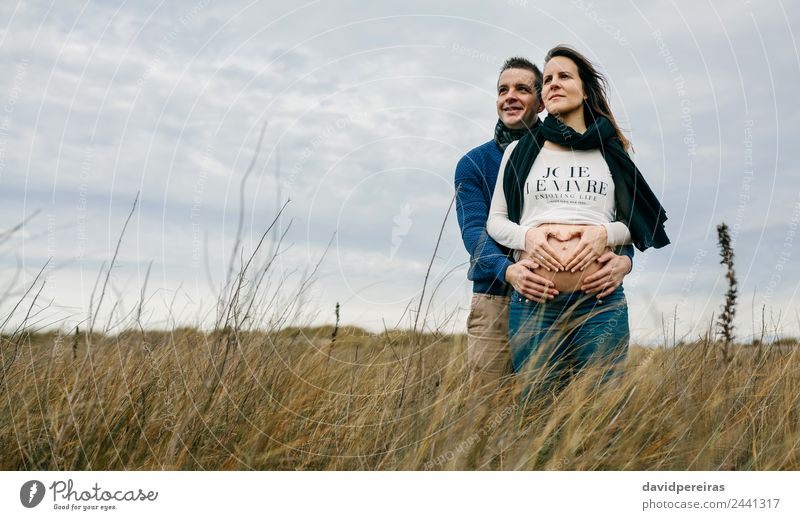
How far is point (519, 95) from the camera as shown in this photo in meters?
4.09

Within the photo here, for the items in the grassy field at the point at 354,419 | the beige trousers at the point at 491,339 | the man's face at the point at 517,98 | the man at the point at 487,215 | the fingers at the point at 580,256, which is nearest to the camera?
the grassy field at the point at 354,419

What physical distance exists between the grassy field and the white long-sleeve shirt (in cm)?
80

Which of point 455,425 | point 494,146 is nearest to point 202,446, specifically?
point 455,425

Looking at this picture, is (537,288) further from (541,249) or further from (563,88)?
(563,88)

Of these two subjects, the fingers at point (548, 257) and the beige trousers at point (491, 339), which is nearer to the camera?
A: the fingers at point (548, 257)

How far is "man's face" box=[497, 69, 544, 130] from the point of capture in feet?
13.4

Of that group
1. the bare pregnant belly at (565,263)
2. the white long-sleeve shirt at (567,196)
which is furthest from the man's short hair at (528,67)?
the bare pregnant belly at (565,263)

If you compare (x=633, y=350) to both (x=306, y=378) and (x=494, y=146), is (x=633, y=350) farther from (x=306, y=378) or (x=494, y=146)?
(x=306, y=378)

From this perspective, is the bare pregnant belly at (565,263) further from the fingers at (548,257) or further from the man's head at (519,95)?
the man's head at (519,95)

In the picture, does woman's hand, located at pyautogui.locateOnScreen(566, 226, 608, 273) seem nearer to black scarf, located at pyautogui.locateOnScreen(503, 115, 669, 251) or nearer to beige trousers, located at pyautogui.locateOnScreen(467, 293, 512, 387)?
black scarf, located at pyautogui.locateOnScreen(503, 115, 669, 251)

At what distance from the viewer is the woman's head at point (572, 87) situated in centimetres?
359

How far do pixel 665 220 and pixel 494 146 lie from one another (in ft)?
4.01
